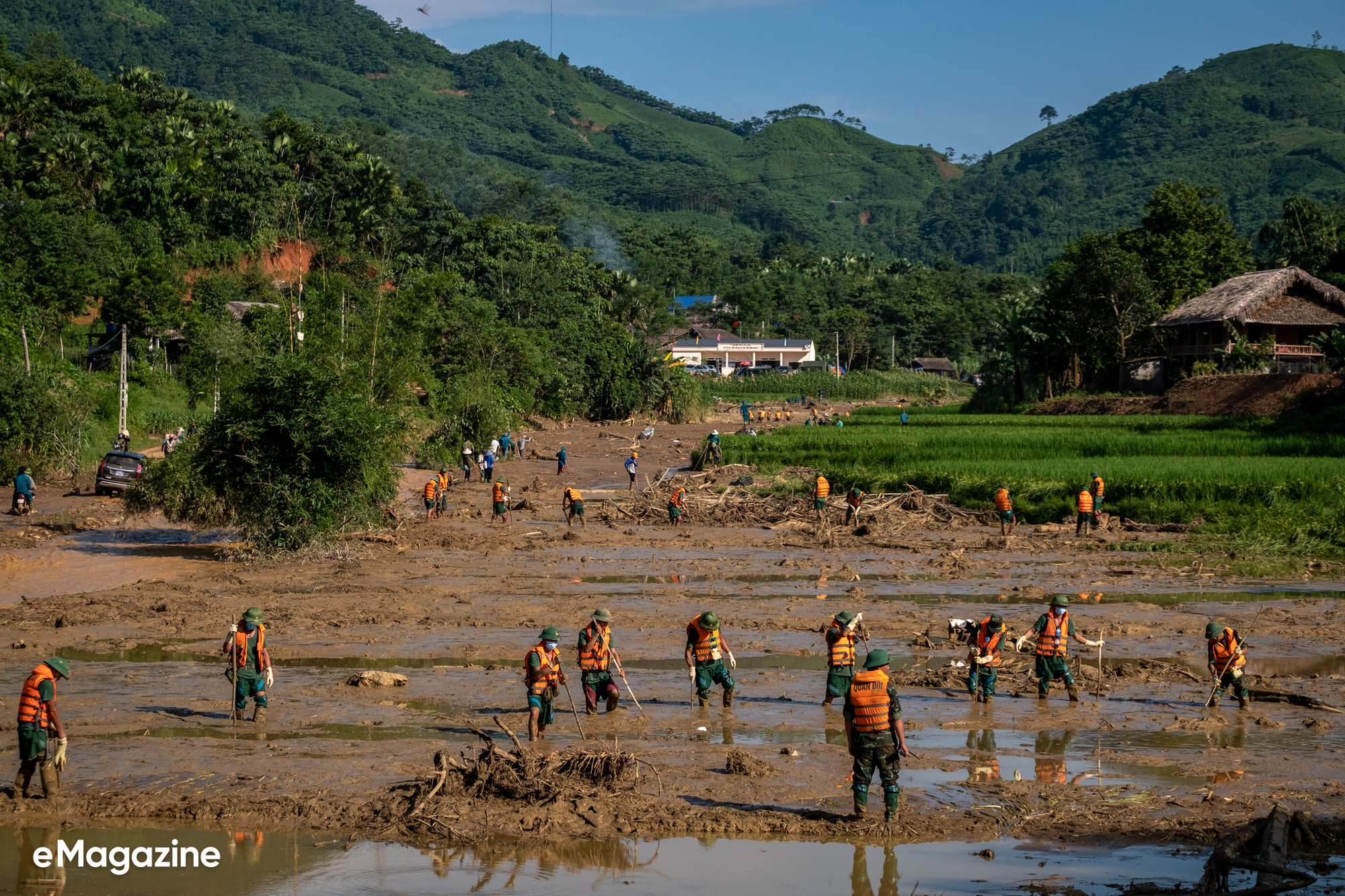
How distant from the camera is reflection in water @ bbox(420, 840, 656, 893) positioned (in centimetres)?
992

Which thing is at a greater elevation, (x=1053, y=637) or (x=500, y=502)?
(x=500, y=502)

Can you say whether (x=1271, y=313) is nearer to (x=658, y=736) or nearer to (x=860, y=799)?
(x=658, y=736)

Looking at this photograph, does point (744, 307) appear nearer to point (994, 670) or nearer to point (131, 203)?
point (131, 203)

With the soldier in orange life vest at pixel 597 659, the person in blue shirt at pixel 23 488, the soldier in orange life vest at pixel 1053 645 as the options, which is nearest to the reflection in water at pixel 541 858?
the soldier in orange life vest at pixel 597 659

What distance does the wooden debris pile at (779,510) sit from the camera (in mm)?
33031

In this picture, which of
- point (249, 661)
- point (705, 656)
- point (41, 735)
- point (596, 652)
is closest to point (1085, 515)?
point (705, 656)

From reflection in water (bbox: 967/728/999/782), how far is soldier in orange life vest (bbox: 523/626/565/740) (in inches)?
179

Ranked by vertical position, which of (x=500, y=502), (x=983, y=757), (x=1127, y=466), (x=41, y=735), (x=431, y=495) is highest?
(x=1127, y=466)

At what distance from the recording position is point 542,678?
12695mm

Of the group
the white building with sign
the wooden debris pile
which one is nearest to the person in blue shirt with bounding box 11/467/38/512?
the wooden debris pile

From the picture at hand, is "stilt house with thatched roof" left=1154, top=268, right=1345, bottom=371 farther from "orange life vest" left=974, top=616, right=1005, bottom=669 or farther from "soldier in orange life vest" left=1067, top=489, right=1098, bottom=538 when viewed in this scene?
"orange life vest" left=974, top=616, right=1005, bottom=669

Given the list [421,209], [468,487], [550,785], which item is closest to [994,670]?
[550,785]

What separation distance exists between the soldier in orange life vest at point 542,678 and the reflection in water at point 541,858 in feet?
7.78

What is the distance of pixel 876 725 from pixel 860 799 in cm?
89
